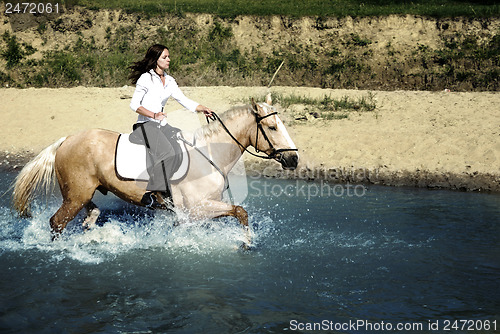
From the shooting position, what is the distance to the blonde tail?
320 inches

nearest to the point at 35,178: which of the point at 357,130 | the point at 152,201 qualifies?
the point at 152,201

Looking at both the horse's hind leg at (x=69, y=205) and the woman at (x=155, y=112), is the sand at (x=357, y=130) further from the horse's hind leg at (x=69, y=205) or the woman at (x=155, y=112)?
the horse's hind leg at (x=69, y=205)

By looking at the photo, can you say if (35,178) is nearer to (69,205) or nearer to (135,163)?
(69,205)

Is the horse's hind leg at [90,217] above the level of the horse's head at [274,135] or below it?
below

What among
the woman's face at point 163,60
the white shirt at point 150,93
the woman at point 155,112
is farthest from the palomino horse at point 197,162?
the woman's face at point 163,60

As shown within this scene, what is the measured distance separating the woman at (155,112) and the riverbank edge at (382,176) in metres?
6.12

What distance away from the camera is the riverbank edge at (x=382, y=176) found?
12.4 m

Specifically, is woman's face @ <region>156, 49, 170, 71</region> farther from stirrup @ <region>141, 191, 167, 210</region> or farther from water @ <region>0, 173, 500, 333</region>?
water @ <region>0, 173, 500, 333</region>

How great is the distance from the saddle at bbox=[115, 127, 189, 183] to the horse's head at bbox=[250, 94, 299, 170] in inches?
43.5

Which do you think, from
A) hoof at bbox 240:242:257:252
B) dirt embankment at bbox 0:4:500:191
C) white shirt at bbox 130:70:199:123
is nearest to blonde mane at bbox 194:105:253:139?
white shirt at bbox 130:70:199:123

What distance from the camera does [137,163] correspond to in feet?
25.3

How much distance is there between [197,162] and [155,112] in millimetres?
894

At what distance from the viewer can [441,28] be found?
2862cm

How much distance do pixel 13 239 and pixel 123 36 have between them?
24567 mm
